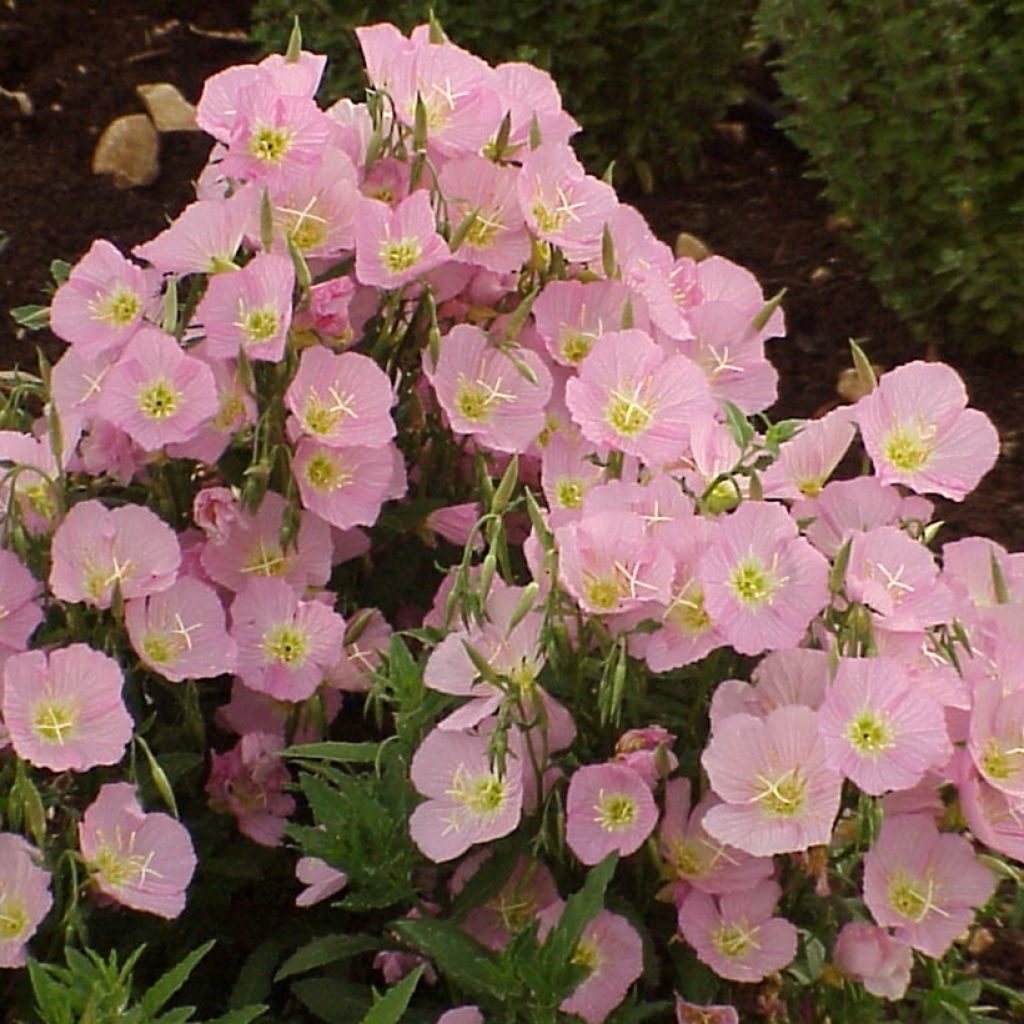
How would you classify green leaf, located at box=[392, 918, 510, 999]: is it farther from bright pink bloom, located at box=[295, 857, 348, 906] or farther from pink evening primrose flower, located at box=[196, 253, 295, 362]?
pink evening primrose flower, located at box=[196, 253, 295, 362]

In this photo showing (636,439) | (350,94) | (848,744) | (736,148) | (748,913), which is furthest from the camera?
(736,148)

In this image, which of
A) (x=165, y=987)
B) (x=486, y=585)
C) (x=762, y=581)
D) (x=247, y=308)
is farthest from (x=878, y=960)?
(x=247, y=308)

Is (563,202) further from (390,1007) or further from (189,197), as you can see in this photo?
(189,197)

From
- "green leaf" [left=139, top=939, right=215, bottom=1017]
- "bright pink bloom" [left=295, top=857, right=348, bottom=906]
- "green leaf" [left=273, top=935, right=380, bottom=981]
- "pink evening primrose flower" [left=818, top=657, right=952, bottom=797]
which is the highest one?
"pink evening primrose flower" [left=818, top=657, right=952, bottom=797]

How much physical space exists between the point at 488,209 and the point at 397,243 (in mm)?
119

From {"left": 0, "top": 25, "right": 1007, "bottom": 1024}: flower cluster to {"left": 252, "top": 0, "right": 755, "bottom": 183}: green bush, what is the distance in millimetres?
1566

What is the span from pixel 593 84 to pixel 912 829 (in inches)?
90.5

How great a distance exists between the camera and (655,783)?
145 cm

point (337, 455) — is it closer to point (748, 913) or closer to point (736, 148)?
point (748, 913)

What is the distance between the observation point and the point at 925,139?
276cm

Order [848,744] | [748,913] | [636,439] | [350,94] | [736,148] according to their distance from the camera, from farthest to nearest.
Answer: [736,148] → [350,94] → [636,439] → [748,913] → [848,744]

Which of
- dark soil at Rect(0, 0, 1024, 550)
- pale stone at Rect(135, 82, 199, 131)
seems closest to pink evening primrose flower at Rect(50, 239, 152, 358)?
dark soil at Rect(0, 0, 1024, 550)

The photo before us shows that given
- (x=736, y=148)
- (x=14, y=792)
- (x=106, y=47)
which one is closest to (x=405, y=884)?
(x=14, y=792)

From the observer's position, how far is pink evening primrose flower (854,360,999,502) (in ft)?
5.02
